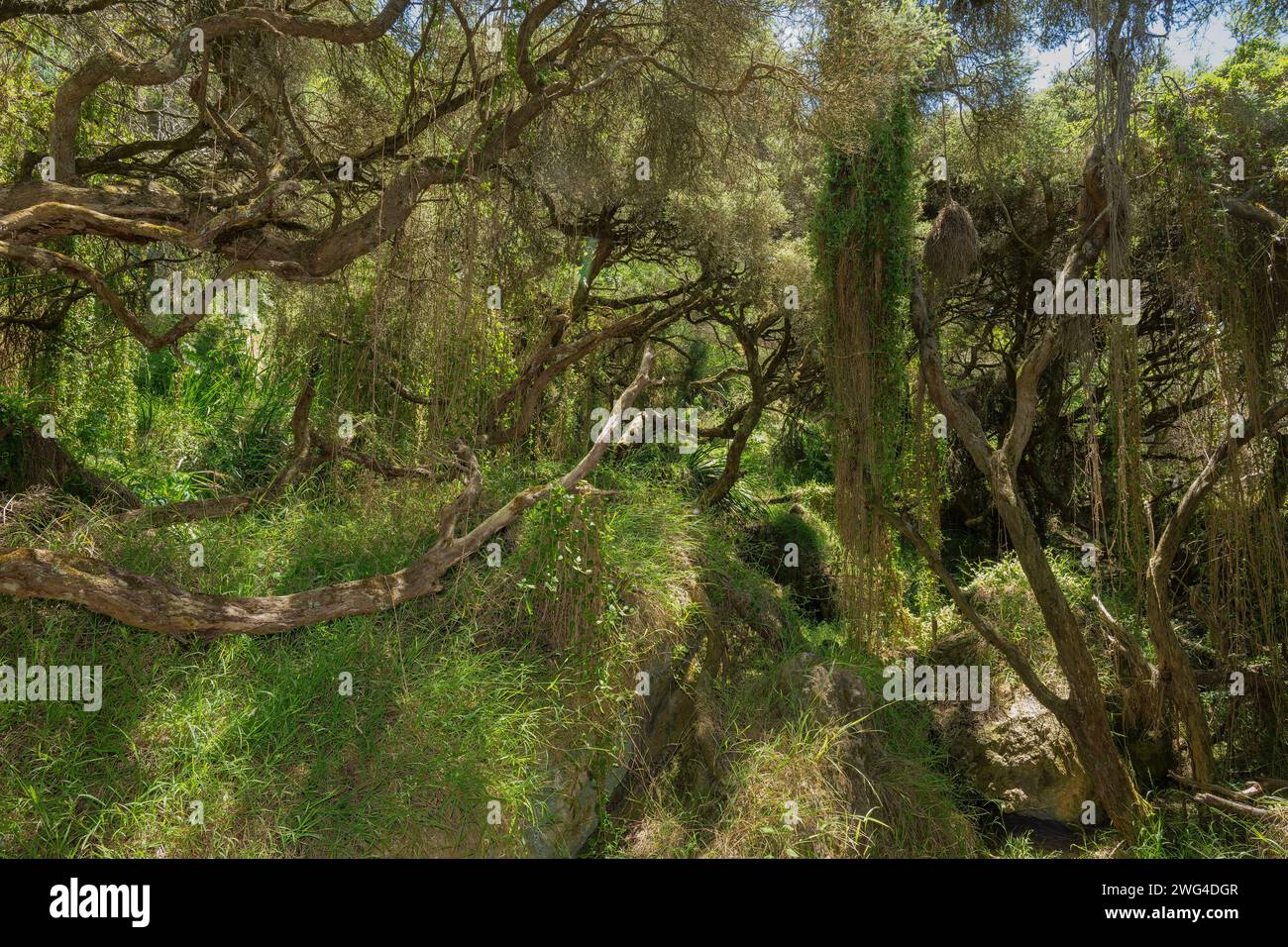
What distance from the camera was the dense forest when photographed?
13.7 feet

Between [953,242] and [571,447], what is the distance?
3271 mm

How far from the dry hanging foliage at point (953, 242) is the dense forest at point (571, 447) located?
0.04 metres

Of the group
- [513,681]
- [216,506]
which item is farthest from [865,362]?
[216,506]

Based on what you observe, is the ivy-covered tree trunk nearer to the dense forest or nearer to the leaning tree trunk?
the dense forest

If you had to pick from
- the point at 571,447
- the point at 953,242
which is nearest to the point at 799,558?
the point at 571,447

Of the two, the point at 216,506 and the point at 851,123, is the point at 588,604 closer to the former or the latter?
the point at 216,506

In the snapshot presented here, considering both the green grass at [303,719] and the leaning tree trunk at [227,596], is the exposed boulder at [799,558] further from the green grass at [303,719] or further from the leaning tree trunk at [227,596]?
the leaning tree trunk at [227,596]

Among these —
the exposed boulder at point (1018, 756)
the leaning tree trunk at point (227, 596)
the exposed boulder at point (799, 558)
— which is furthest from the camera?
the exposed boulder at point (799, 558)

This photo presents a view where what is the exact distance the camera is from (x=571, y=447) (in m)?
7.39

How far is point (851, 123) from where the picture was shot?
5609mm

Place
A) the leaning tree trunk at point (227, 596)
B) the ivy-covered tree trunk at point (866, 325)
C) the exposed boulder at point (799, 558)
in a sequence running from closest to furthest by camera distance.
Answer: the leaning tree trunk at point (227, 596)
the ivy-covered tree trunk at point (866, 325)
the exposed boulder at point (799, 558)

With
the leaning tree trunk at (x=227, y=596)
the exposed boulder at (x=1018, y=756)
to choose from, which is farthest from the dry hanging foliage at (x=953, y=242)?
the exposed boulder at (x=1018, y=756)

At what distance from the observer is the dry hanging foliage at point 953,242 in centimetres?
611
